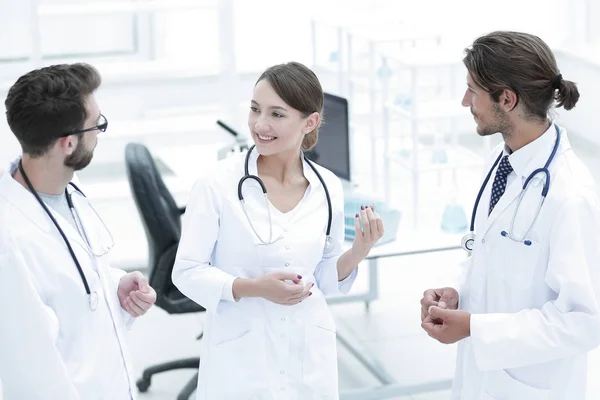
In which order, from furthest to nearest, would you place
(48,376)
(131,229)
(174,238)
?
(131,229), (174,238), (48,376)

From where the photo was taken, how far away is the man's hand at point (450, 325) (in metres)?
2.23

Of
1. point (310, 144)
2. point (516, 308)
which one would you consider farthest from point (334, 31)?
point (516, 308)

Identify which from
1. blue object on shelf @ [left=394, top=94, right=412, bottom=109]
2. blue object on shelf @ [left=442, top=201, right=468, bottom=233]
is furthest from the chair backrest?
blue object on shelf @ [left=394, top=94, right=412, bottom=109]

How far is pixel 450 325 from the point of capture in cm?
224

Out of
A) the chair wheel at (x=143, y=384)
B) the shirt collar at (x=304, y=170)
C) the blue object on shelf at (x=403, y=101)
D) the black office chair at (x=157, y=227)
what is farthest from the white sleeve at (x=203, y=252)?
the blue object on shelf at (x=403, y=101)

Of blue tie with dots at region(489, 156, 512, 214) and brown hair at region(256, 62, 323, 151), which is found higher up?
brown hair at region(256, 62, 323, 151)

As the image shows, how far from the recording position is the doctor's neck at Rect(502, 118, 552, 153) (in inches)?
88.4

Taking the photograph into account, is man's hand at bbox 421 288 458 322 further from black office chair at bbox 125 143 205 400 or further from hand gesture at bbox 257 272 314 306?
black office chair at bbox 125 143 205 400

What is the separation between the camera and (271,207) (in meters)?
2.39

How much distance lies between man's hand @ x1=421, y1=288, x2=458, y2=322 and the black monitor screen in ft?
4.35

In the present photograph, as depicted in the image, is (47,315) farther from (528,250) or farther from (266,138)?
(528,250)

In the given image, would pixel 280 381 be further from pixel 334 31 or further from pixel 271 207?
pixel 334 31

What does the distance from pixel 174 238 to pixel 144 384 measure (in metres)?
0.66

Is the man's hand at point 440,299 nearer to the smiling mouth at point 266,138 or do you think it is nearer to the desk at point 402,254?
the smiling mouth at point 266,138
